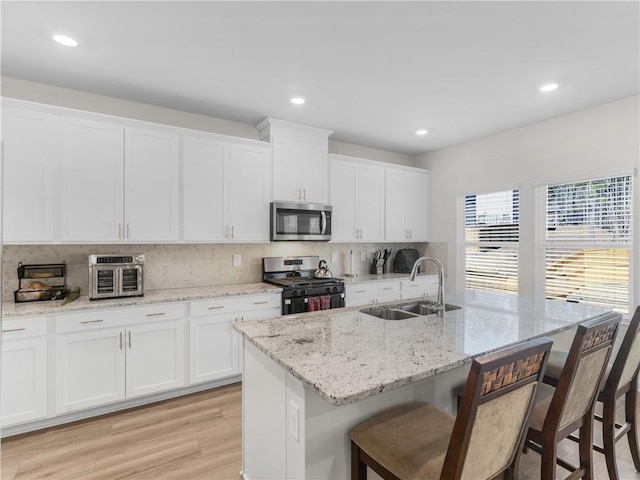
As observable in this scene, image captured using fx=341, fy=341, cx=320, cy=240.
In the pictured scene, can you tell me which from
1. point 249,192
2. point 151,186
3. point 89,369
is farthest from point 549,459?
point 151,186

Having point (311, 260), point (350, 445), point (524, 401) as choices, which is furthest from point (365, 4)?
point (311, 260)

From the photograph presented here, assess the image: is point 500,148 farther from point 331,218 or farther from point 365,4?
point 365,4

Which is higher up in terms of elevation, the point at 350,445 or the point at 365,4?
the point at 365,4

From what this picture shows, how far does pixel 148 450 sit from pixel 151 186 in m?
2.10

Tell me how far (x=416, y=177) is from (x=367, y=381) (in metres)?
4.31

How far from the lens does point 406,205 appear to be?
4.96m

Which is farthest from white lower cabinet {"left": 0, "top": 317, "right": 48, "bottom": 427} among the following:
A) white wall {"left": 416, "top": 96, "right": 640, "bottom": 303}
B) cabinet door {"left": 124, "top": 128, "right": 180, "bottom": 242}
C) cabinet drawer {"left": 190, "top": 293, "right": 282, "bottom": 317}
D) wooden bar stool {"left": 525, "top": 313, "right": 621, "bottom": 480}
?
white wall {"left": 416, "top": 96, "right": 640, "bottom": 303}

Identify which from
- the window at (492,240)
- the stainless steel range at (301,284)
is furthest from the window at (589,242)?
the stainless steel range at (301,284)

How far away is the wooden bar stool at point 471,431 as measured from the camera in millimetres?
1062

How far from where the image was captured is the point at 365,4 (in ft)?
6.28

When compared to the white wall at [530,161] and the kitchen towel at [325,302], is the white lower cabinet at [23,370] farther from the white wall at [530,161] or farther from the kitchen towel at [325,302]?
the white wall at [530,161]

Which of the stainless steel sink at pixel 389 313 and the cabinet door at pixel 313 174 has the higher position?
the cabinet door at pixel 313 174

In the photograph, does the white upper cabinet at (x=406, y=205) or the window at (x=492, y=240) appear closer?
the window at (x=492, y=240)

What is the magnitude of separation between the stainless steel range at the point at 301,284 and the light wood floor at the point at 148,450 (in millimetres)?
1147
